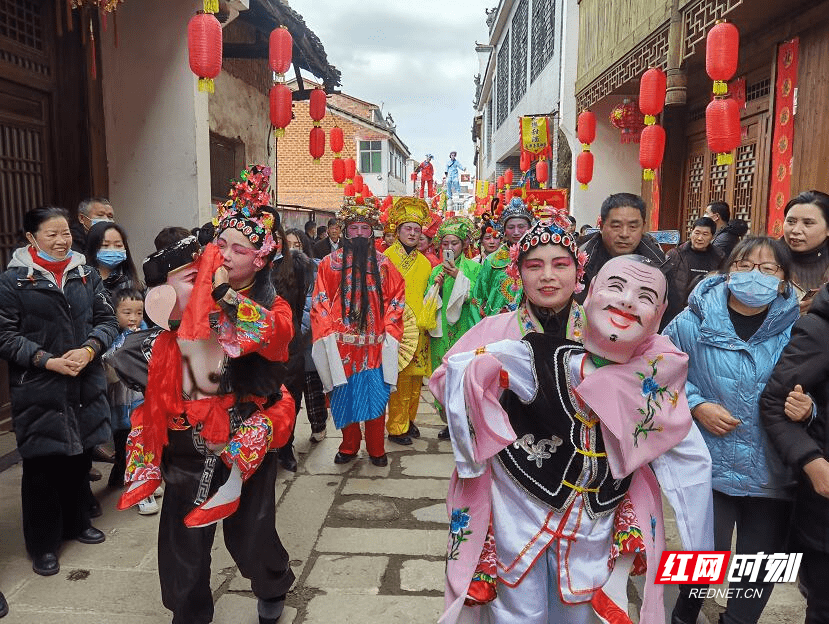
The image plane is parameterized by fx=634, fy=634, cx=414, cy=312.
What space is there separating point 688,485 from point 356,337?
310 cm

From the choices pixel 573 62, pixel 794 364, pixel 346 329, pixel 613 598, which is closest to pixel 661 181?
pixel 573 62

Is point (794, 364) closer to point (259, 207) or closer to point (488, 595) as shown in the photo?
point (488, 595)

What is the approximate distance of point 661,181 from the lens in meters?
9.57

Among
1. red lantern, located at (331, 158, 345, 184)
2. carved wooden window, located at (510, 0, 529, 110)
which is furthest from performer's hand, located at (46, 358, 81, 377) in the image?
carved wooden window, located at (510, 0, 529, 110)

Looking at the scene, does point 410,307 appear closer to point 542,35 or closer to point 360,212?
point 360,212

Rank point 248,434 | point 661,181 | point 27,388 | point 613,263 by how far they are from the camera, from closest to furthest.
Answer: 1. point 613,263
2. point 248,434
3. point 27,388
4. point 661,181

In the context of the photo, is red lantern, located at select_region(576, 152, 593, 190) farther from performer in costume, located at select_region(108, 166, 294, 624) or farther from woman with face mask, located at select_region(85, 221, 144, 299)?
performer in costume, located at select_region(108, 166, 294, 624)

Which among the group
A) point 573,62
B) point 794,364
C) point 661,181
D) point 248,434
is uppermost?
point 573,62

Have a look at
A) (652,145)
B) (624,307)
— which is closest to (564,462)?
(624,307)

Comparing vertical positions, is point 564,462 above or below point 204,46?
below

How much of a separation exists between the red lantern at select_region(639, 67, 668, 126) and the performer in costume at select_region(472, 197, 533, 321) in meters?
3.21

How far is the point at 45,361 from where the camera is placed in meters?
3.19

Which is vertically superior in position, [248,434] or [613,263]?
[613,263]

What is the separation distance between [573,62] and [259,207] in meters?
11.4
